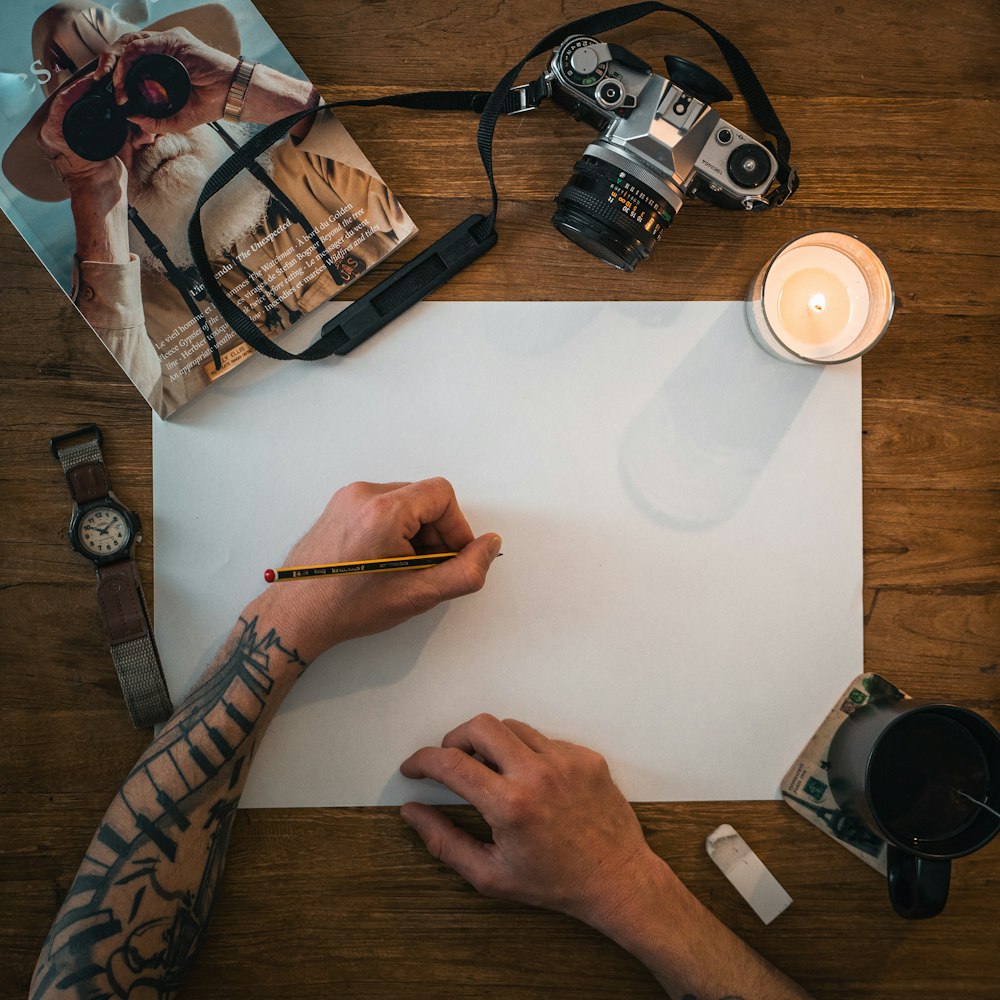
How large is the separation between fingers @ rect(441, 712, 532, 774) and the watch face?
1.24ft

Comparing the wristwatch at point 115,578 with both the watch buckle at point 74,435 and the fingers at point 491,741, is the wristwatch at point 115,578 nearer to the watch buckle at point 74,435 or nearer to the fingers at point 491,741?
the watch buckle at point 74,435

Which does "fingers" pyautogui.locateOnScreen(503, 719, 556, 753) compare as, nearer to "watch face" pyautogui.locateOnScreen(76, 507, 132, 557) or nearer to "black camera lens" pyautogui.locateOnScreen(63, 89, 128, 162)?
"watch face" pyautogui.locateOnScreen(76, 507, 132, 557)

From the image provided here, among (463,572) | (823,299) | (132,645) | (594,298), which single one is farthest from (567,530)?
(132,645)

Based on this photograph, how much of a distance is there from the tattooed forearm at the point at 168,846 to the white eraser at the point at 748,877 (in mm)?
458

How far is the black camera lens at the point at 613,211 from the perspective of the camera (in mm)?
709

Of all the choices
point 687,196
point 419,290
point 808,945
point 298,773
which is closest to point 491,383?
point 419,290

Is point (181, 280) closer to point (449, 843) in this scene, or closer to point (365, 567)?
point (365, 567)

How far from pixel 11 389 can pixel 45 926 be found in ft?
1.76

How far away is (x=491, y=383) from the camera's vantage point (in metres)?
0.79

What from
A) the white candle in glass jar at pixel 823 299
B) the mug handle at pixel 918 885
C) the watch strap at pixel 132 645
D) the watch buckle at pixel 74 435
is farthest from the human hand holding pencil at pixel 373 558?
the mug handle at pixel 918 885

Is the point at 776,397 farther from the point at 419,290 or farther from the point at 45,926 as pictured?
the point at 45,926

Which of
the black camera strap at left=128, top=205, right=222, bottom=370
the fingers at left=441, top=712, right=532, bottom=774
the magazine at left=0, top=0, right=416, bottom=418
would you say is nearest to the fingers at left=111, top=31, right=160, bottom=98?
the magazine at left=0, top=0, right=416, bottom=418

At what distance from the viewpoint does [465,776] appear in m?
0.72

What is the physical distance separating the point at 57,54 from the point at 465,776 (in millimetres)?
781
